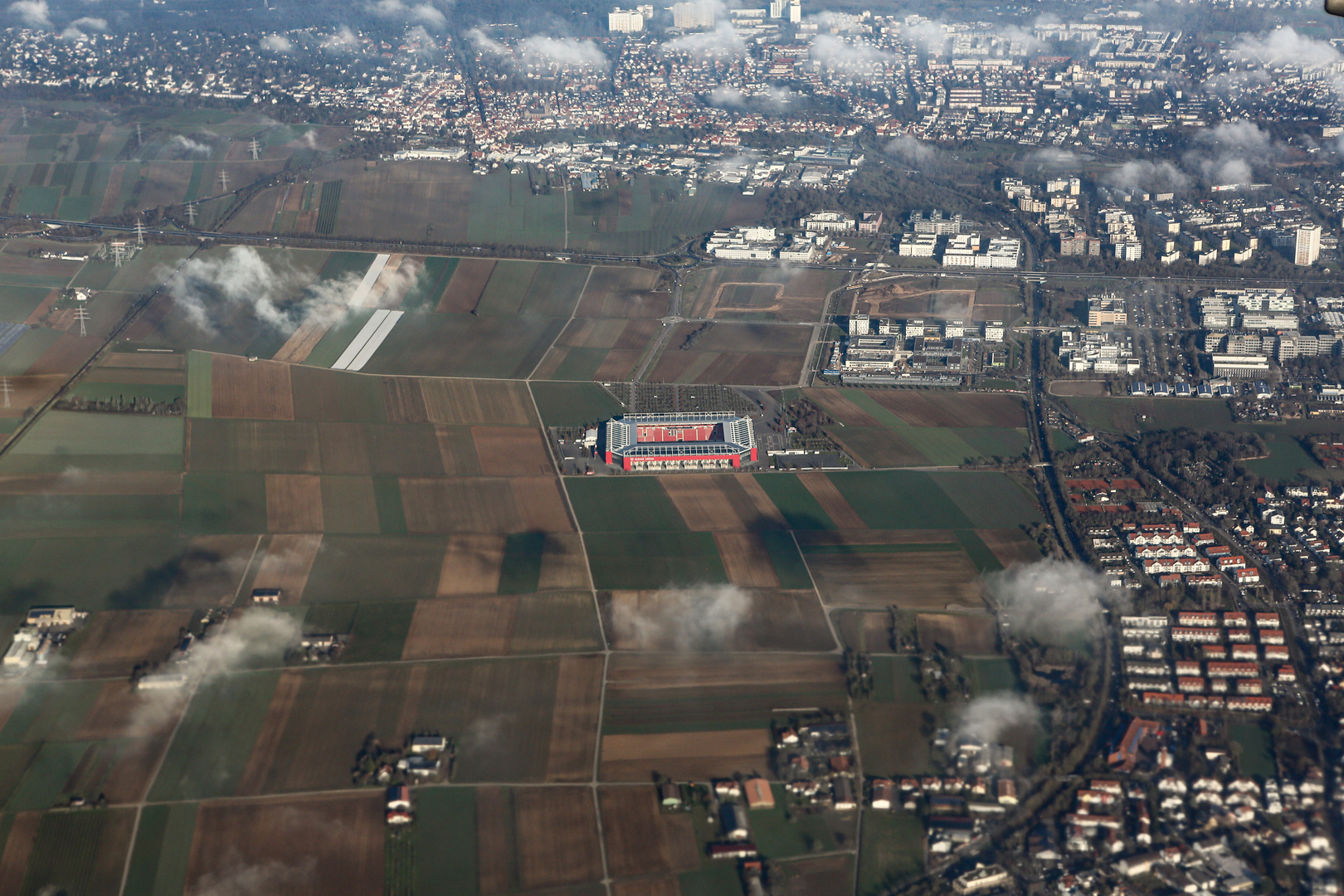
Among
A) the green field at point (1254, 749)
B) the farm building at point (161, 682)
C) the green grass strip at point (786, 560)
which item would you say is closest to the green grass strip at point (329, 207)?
the green grass strip at point (786, 560)

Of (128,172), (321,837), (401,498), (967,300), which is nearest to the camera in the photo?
(321,837)

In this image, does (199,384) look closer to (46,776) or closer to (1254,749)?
(46,776)

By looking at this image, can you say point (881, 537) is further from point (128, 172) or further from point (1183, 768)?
point (128, 172)

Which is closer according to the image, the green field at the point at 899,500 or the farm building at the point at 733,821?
the farm building at the point at 733,821

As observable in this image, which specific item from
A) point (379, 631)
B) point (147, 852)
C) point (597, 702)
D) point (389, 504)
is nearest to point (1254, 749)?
point (597, 702)

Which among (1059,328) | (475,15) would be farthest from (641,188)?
(475,15)

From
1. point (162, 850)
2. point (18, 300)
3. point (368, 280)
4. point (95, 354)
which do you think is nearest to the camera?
point (162, 850)

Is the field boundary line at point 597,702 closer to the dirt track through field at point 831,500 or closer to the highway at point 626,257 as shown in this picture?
the dirt track through field at point 831,500
